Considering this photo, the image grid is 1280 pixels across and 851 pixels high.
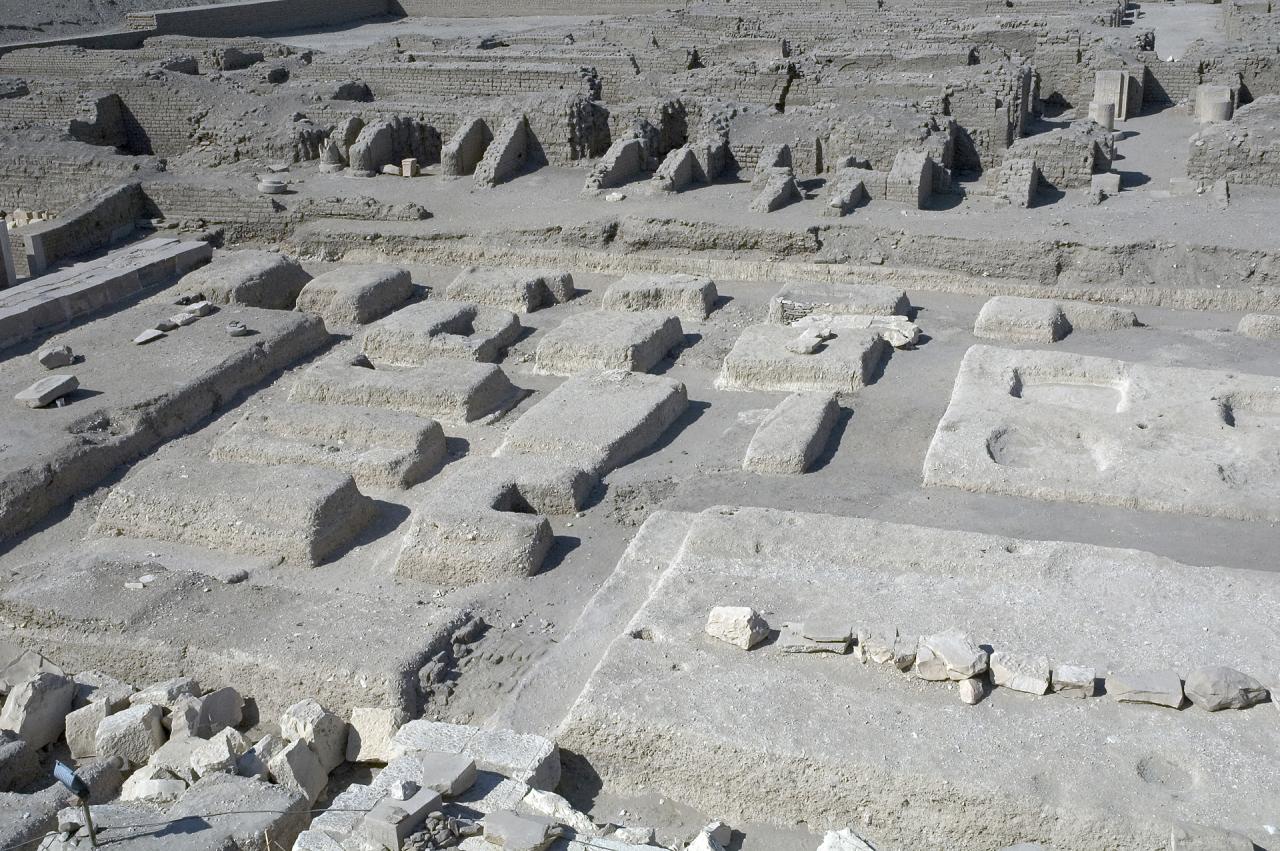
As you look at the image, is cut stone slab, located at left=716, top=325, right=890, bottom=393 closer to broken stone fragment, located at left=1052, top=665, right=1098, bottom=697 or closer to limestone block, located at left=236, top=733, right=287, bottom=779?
broken stone fragment, located at left=1052, top=665, right=1098, bottom=697

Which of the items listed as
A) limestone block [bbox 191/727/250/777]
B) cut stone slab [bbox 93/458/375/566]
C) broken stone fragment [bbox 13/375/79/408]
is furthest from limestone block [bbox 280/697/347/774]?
broken stone fragment [bbox 13/375/79/408]

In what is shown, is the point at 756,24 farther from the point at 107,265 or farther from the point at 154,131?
the point at 107,265

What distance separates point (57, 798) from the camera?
4875 millimetres

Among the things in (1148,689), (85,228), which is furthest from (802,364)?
(85,228)

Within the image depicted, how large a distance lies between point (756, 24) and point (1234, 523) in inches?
692

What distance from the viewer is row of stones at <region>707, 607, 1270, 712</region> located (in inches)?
190

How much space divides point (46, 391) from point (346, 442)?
92.4 inches

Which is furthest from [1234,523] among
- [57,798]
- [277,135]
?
[277,135]

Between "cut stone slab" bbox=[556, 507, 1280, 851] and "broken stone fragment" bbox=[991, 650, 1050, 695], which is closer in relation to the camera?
"cut stone slab" bbox=[556, 507, 1280, 851]

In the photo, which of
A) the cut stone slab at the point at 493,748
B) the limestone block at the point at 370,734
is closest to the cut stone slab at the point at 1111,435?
the cut stone slab at the point at 493,748

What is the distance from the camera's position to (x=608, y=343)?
951cm

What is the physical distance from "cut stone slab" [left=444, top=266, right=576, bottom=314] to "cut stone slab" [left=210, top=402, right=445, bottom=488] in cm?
271

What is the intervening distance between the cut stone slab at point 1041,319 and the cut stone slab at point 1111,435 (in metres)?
0.85

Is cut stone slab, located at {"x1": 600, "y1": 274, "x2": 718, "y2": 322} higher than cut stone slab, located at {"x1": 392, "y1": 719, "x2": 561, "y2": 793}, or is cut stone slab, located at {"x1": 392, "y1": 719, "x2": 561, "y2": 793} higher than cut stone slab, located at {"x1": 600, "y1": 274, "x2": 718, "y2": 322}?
cut stone slab, located at {"x1": 600, "y1": 274, "x2": 718, "y2": 322}
